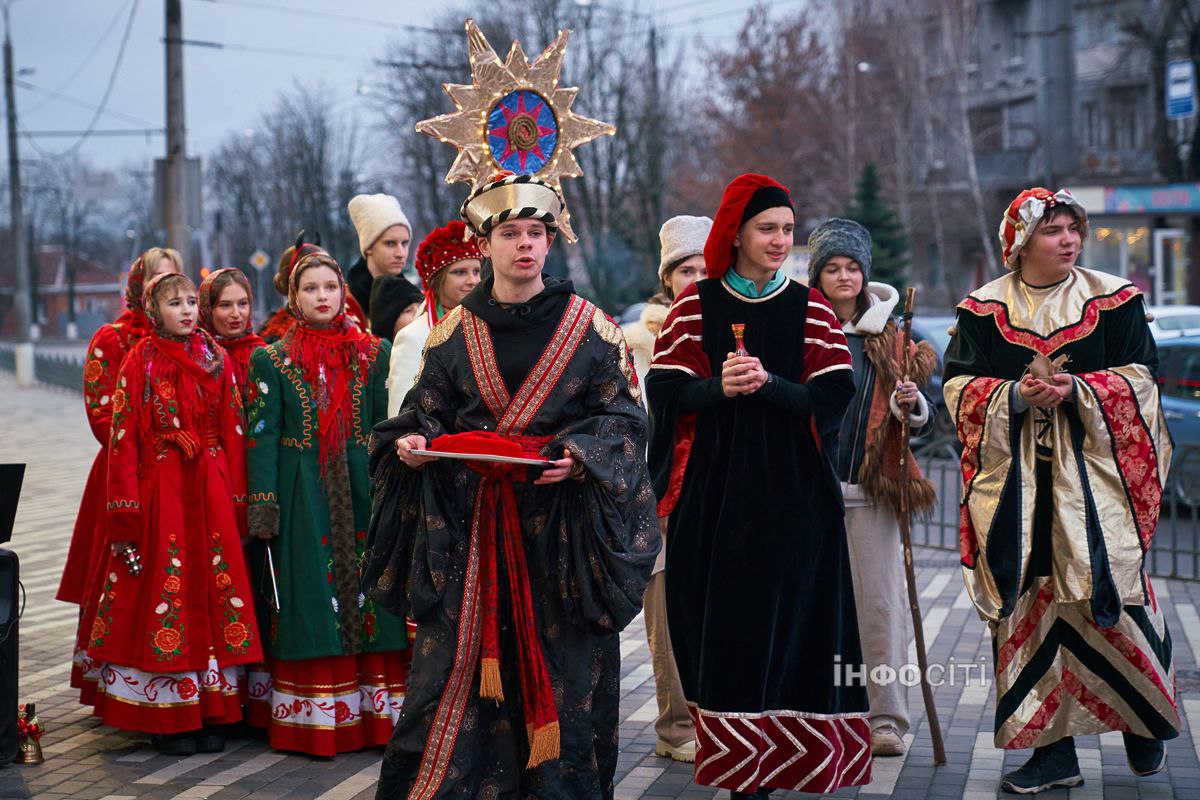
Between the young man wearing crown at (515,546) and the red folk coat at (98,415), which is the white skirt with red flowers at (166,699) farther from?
the young man wearing crown at (515,546)

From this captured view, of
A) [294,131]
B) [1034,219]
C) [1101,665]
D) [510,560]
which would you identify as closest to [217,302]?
[510,560]

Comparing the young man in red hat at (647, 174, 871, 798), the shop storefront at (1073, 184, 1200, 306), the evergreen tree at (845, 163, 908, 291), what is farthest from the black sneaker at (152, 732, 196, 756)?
the shop storefront at (1073, 184, 1200, 306)

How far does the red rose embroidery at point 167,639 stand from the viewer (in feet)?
19.4

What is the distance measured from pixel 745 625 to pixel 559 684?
75 cm

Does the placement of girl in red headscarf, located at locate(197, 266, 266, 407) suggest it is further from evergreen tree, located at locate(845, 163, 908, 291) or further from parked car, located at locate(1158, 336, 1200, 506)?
evergreen tree, located at locate(845, 163, 908, 291)

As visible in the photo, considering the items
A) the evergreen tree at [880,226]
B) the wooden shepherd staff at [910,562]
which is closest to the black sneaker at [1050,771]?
the wooden shepherd staff at [910,562]

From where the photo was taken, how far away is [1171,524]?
1068 cm

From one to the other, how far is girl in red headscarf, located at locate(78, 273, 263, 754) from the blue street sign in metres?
28.3

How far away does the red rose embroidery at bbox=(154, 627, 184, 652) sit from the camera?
19.4ft

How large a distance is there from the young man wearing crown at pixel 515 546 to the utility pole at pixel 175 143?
11.4 m

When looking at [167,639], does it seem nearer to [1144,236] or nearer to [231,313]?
[231,313]

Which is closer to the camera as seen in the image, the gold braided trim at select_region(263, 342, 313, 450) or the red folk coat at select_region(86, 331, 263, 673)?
the red folk coat at select_region(86, 331, 263, 673)

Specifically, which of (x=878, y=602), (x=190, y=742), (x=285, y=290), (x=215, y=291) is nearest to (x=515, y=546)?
(x=878, y=602)

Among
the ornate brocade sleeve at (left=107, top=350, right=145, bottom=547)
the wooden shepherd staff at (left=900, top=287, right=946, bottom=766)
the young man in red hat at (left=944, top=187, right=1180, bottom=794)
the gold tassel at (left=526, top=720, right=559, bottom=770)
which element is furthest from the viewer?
the ornate brocade sleeve at (left=107, top=350, right=145, bottom=547)
